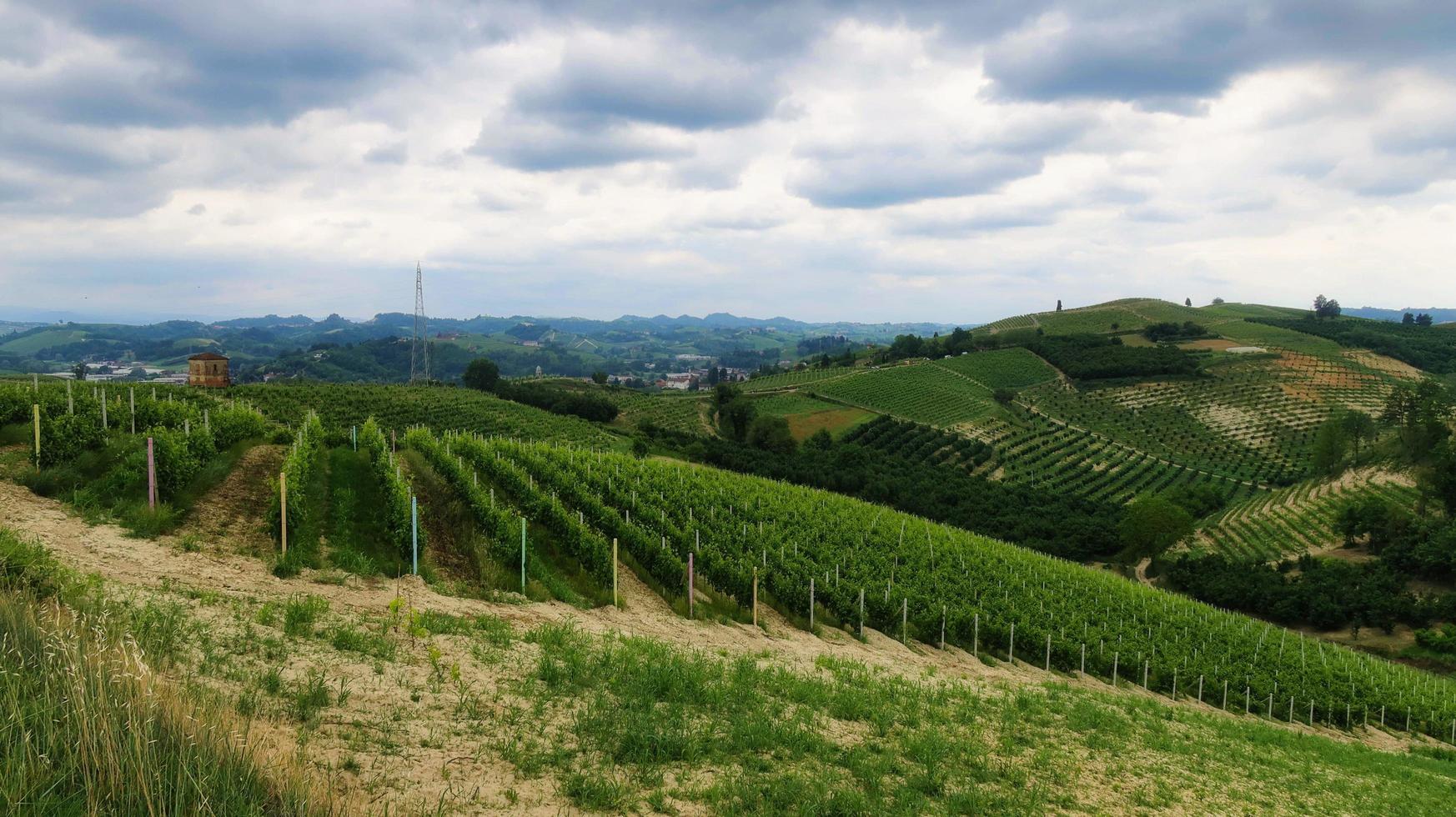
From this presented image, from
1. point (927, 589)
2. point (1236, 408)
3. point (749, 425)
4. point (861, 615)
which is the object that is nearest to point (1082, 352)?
point (1236, 408)

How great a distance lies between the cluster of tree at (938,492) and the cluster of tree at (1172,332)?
9812 cm

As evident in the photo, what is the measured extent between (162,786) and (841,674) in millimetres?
11718

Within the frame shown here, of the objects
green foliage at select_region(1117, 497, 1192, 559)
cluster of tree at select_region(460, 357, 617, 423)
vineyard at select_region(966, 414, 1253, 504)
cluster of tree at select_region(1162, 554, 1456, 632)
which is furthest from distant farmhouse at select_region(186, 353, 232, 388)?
cluster of tree at select_region(1162, 554, 1456, 632)

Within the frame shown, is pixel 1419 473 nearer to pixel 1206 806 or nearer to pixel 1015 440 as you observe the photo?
pixel 1015 440

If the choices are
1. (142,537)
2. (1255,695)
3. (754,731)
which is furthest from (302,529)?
(1255,695)

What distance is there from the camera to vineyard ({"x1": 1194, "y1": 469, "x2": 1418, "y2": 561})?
56.4 m

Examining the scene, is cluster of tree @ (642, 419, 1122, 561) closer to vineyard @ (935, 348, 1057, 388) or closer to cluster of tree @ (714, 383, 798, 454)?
cluster of tree @ (714, 383, 798, 454)

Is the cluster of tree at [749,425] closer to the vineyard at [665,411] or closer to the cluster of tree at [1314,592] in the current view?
the vineyard at [665,411]

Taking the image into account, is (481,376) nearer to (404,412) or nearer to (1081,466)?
(404,412)

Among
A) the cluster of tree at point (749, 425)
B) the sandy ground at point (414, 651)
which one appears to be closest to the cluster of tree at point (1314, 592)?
the sandy ground at point (414, 651)

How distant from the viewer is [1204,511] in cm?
7131

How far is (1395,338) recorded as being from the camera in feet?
497

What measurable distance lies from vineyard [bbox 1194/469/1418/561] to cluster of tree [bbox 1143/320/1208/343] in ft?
292

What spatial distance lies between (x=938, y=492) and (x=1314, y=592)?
30553mm
